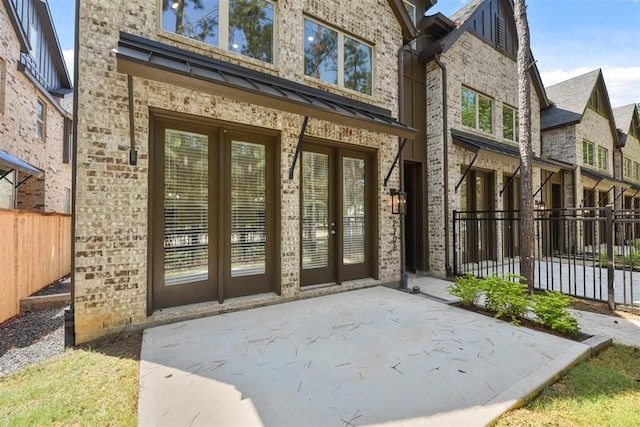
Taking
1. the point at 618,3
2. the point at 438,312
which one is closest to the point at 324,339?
the point at 438,312

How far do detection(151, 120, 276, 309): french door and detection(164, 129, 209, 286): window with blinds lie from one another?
0.01 meters

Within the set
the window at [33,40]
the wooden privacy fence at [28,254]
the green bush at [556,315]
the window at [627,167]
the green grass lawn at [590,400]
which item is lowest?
the green grass lawn at [590,400]

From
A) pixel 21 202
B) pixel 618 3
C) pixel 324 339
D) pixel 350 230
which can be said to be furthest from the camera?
pixel 21 202

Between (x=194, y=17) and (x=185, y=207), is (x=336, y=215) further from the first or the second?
(x=194, y=17)

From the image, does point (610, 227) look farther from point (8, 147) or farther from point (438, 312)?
point (8, 147)

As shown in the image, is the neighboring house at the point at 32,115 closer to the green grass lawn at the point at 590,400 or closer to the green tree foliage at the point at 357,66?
the green tree foliage at the point at 357,66

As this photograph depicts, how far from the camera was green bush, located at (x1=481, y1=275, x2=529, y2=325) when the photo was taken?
445 centimetres

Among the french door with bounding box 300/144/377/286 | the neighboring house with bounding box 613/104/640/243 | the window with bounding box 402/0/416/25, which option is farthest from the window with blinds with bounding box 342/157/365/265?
the neighboring house with bounding box 613/104/640/243

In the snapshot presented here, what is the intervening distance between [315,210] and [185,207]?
8.02ft

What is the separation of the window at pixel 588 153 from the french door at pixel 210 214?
15298 mm

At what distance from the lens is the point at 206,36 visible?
193 inches

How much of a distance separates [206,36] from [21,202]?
31.3ft

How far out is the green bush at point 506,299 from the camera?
4.45 m

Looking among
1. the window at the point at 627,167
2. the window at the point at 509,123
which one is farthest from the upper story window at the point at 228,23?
the window at the point at 627,167
